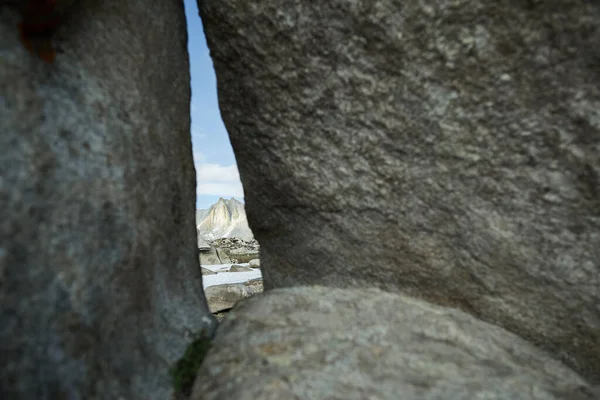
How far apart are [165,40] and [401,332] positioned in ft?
4.27

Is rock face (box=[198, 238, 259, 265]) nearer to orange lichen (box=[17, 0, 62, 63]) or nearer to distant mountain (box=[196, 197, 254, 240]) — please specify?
distant mountain (box=[196, 197, 254, 240])

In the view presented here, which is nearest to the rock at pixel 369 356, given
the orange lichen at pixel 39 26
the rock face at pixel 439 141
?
the rock face at pixel 439 141

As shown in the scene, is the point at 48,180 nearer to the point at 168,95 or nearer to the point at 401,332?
the point at 168,95

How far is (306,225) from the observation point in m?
1.89

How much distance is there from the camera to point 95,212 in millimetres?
1132

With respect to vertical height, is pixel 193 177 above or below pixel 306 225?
above

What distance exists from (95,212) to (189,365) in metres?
0.59

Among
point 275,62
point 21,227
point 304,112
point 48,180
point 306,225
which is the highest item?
point 275,62

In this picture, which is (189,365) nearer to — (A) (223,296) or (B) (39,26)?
(B) (39,26)

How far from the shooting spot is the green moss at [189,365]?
136 centimetres

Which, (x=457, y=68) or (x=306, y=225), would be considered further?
(x=306, y=225)

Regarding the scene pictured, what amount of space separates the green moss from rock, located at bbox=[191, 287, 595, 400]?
0.03 m

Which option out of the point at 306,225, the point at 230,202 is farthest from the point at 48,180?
the point at 230,202

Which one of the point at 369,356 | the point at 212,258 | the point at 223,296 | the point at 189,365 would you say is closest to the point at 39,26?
the point at 189,365
